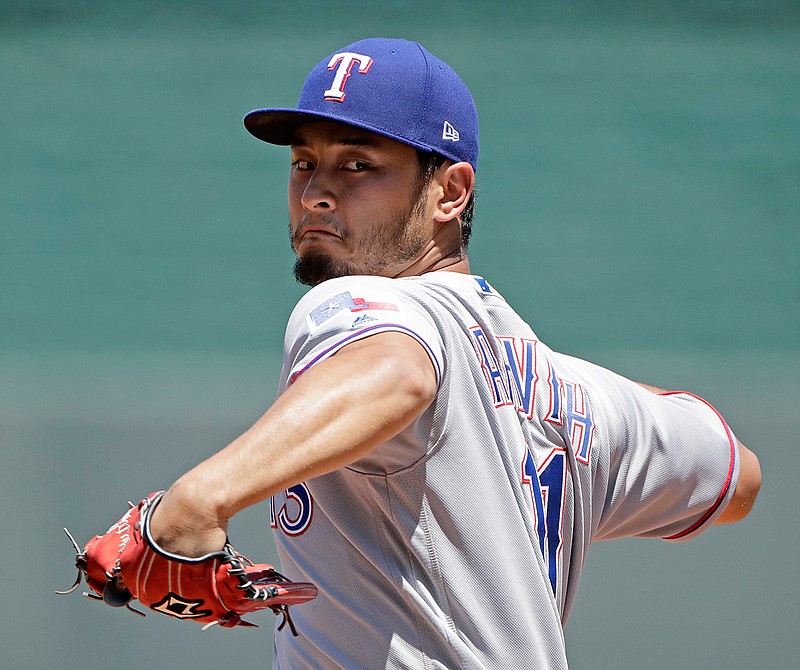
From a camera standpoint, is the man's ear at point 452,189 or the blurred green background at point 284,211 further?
the blurred green background at point 284,211

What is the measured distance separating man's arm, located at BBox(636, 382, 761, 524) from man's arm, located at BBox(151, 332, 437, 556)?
629 mm

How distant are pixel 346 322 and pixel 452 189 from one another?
48cm

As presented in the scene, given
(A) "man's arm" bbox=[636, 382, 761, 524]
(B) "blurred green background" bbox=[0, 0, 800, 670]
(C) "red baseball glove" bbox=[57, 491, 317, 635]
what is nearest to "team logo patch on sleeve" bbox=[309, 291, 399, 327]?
(C) "red baseball glove" bbox=[57, 491, 317, 635]

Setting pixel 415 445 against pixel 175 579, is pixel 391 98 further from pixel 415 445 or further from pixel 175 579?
pixel 175 579

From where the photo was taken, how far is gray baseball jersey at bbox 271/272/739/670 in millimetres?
858

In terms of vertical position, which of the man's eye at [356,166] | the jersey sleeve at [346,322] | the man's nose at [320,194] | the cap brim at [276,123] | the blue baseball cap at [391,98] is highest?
the blue baseball cap at [391,98]

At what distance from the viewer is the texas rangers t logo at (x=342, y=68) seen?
3.75ft

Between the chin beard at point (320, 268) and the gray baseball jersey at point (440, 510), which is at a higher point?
the chin beard at point (320, 268)

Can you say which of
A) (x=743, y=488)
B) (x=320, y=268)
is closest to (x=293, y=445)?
(x=320, y=268)

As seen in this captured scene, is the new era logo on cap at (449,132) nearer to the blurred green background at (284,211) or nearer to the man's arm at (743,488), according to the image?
the man's arm at (743,488)

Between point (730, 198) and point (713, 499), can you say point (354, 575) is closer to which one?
point (713, 499)

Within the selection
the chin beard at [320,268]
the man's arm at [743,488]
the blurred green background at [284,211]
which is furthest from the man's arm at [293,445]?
the blurred green background at [284,211]

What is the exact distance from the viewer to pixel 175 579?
730 millimetres

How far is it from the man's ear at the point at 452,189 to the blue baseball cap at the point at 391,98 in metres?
0.01
